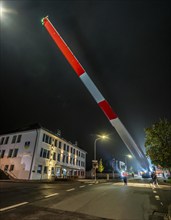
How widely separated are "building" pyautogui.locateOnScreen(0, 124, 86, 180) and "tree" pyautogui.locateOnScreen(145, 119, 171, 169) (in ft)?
67.7

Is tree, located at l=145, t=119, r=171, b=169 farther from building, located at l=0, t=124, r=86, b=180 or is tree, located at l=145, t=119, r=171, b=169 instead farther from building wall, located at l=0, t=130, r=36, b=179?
building wall, located at l=0, t=130, r=36, b=179

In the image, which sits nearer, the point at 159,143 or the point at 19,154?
the point at 159,143

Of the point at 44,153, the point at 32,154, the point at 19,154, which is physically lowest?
the point at 32,154

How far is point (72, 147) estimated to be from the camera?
4675 cm

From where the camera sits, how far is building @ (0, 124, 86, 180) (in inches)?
1182

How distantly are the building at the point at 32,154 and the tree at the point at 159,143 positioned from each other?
20629mm

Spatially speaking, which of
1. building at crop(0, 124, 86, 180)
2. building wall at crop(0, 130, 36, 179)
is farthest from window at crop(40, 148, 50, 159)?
building wall at crop(0, 130, 36, 179)

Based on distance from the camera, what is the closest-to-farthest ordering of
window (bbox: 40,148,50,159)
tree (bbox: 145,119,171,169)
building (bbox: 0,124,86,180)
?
tree (bbox: 145,119,171,169)
building (bbox: 0,124,86,180)
window (bbox: 40,148,50,159)

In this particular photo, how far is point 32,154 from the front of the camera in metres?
30.5

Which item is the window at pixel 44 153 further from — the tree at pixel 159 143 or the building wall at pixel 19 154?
the tree at pixel 159 143

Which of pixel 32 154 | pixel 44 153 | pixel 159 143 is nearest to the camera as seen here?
pixel 159 143

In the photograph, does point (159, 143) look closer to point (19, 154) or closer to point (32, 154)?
point (32, 154)

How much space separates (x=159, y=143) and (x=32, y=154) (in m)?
23.6

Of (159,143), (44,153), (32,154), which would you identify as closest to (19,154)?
(32,154)
